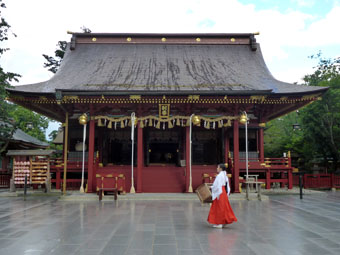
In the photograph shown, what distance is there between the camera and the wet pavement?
17.8ft

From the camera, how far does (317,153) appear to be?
2239 cm

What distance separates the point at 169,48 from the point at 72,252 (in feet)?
60.2

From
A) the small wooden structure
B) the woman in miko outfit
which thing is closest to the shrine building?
the small wooden structure

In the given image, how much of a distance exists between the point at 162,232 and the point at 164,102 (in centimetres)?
902

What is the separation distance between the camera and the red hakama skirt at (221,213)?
719cm

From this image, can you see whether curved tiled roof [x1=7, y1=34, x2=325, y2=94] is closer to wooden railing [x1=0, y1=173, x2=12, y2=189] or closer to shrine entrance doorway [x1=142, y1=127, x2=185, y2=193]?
shrine entrance doorway [x1=142, y1=127, x2=185, y2=193]

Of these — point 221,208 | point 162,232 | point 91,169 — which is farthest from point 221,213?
point 91,169

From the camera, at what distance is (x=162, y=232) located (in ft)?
22.2

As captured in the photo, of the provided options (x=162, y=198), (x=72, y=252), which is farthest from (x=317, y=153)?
(x=72, y=252)

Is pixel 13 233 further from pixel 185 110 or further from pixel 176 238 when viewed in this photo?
pixel 185 110

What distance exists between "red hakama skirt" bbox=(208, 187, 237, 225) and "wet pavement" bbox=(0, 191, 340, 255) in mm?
236

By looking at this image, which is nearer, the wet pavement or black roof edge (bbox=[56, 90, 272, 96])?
the wet pavement

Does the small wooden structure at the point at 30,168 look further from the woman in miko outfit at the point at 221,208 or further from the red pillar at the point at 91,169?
the woman in miko outfit at the point at 221,208

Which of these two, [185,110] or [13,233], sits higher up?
[185,110]
